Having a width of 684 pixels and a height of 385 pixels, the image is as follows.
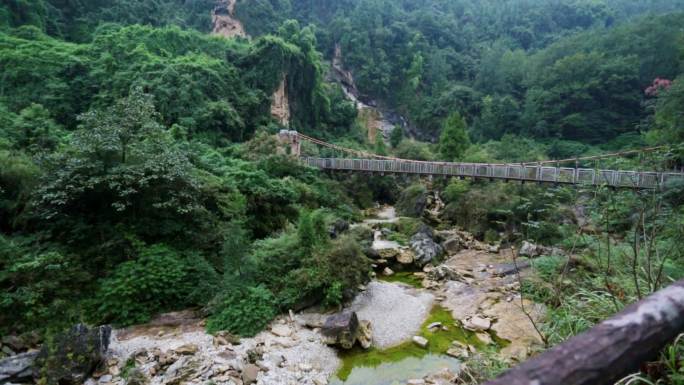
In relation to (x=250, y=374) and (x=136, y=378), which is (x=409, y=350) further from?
(x=136, y=378)

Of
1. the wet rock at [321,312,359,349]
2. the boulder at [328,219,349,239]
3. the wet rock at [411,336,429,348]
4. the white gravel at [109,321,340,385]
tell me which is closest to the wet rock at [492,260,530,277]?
the wet rock at [411,336,429,348]

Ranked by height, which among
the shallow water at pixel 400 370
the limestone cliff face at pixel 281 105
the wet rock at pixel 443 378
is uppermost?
the limestone cliff face at pixel 281 105

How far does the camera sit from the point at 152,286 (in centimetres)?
587

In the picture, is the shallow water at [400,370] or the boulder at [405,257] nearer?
the shallow water at [400,370]

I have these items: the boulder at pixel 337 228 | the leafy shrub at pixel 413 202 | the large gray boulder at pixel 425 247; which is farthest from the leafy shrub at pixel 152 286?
the leafy shrub at pixel 413 202

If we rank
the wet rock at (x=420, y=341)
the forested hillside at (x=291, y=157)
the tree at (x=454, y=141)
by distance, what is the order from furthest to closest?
1. the tree at (x=454, y=141)
2. the wet rock at (x=420, y=341)
3. the forested hillside at (x=291, y=157)

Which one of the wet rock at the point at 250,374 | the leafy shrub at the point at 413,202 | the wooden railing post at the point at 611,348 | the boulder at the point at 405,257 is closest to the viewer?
the wooden railing post at the point at 611,348

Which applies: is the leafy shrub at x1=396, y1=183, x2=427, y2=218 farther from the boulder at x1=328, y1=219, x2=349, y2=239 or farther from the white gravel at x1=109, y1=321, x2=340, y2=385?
the white gravel at x1=109, y1=321, x2=340, y2=385

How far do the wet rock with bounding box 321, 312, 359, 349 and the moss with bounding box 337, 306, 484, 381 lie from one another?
0.51ft

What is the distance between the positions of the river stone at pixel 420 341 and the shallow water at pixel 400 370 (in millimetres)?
222

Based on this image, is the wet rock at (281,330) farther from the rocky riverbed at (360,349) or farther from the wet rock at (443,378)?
the wet rock at (443,378)

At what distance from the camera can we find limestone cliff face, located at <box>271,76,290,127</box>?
2288 cm

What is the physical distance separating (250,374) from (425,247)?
Answer: 20.6 ft

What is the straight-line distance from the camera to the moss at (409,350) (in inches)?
197
